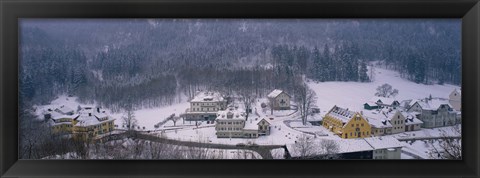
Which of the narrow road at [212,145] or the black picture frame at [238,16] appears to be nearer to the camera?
the black picture frame at [238,16]

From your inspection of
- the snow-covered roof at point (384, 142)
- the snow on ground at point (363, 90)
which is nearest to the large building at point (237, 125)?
the snow on ground at point (363, 90)

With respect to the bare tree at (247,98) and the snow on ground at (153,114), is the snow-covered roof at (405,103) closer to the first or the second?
the bare tree at (247,98)

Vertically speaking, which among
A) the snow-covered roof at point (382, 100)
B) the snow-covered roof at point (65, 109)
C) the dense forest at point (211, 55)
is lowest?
the snow-covered roof at point (65, 109)

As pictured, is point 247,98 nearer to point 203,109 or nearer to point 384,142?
point 203,109

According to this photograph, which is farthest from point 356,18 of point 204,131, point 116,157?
point 116,157

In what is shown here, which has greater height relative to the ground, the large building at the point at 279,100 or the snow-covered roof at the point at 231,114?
the large building at the point at 279,100

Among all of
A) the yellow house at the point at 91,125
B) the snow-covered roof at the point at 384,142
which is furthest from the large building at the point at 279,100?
the yellow house at the point at 91,125

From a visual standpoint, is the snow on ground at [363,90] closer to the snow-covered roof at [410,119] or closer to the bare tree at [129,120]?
the snow-covered roof at [410,119]

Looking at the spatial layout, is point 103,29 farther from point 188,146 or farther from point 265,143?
point 265,143
